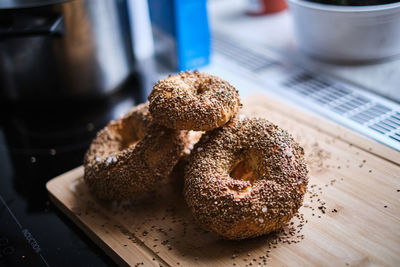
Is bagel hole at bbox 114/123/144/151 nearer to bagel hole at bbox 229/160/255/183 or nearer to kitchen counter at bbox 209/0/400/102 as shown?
bagel hole at bbox 229/160/255/183

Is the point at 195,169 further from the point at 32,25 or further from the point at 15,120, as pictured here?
the point at 15,120

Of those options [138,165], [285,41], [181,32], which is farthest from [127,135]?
[285,41]

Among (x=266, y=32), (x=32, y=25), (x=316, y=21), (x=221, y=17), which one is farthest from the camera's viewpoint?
(x=221, y=17)

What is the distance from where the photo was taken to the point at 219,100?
101cm

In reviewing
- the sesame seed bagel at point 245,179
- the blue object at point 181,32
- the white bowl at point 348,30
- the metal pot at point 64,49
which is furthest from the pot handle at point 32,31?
the white bowl at point 348,30

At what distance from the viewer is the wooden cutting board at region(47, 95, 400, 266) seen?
36.0 inches

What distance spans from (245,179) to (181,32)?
0.72m

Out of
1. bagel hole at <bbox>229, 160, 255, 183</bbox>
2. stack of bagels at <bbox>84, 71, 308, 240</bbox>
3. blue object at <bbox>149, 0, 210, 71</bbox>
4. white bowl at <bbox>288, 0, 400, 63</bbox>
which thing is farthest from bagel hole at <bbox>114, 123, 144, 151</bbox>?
white bowl at <bbox>288, 0, 400, 63</bbox>

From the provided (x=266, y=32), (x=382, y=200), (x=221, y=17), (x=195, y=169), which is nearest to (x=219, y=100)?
(x=195, y=169)

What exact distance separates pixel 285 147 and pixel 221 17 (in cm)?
122

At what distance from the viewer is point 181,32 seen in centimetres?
156

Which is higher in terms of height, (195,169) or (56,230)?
(195,169)

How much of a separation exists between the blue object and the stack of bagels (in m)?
0.47

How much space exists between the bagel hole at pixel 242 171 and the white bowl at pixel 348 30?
2.05ft
